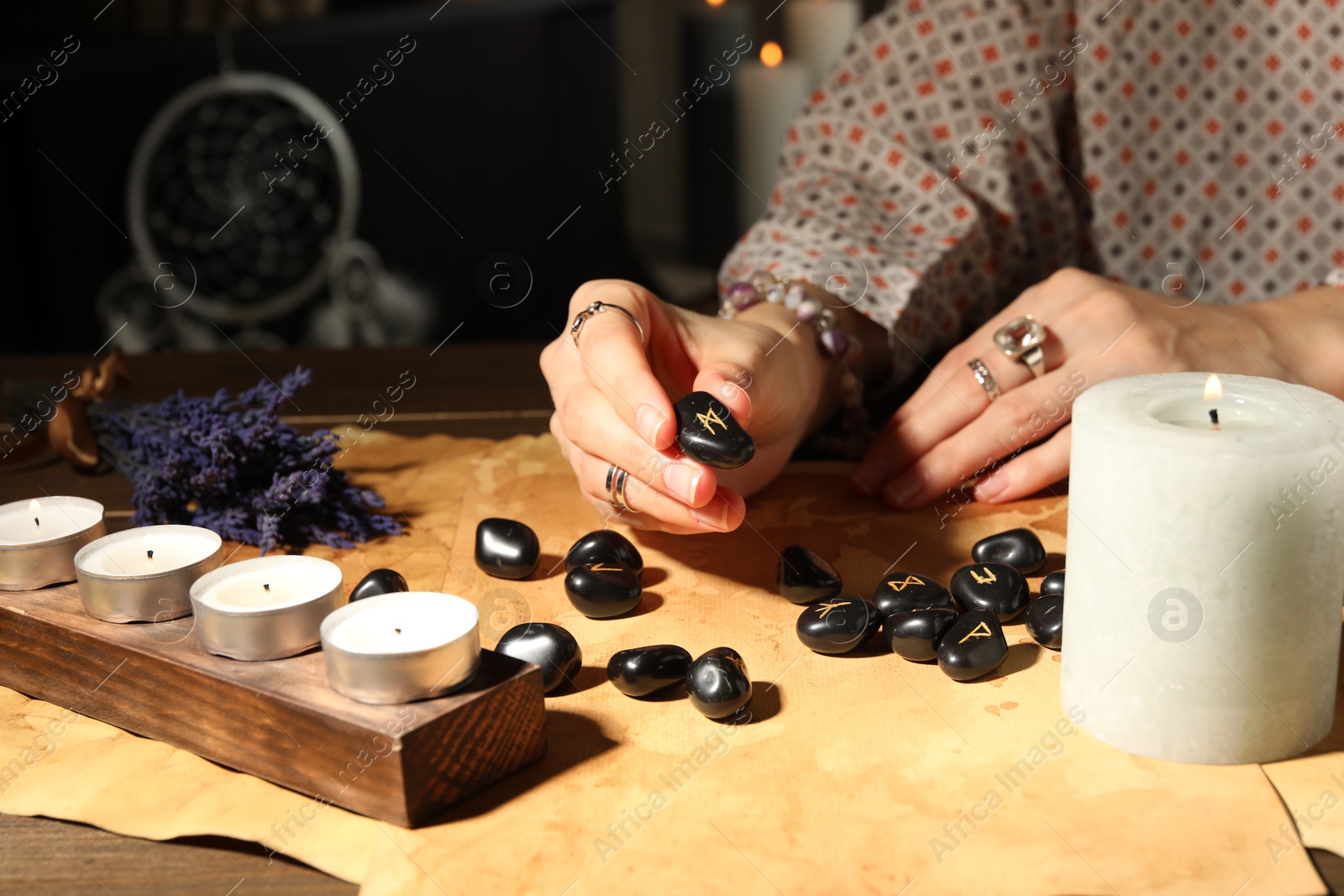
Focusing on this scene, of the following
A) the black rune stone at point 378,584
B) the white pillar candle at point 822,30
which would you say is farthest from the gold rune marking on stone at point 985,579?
the white pillar candle at point 822,30

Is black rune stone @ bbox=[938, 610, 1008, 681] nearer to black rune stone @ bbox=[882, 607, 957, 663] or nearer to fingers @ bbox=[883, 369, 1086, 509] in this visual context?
black rune stone @ bbox=[882, 607, 957, 663]

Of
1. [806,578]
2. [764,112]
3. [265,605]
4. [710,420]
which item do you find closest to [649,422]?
[710,420]

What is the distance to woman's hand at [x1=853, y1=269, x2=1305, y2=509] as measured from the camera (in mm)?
906

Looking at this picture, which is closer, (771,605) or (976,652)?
(976,652)

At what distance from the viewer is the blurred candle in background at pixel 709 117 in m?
2.82

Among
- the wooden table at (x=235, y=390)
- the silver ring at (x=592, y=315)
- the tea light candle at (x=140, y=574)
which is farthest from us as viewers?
the silver ring at (x=592, y=315)

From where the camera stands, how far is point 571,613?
750 millimetres

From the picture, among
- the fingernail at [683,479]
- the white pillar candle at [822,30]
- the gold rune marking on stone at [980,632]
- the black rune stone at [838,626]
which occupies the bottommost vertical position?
the gold rune marking on stone at [980,632]

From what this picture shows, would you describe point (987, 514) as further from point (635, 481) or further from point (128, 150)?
point (128, 150)

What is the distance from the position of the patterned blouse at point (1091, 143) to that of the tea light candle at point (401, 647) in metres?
0.70

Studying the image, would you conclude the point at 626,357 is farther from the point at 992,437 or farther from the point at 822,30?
the point at 822,30

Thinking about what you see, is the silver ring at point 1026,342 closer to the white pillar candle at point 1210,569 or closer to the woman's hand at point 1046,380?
Answer: the woman's hand at point 1046,380

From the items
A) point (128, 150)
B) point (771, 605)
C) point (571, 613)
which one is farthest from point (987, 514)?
point (128, 150)

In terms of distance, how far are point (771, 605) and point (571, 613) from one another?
0.13 meters
